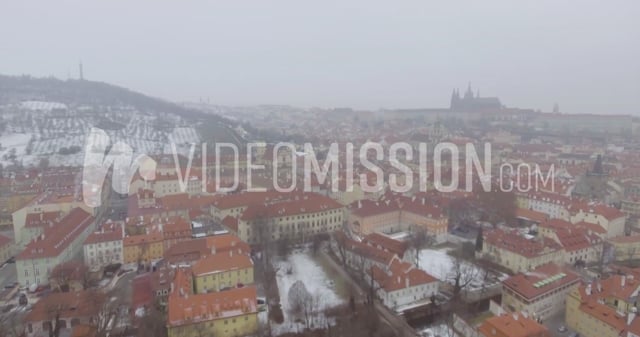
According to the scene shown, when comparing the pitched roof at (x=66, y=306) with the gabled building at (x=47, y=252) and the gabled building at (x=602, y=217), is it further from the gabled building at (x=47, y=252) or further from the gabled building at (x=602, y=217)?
the gabled building at (x=602, y=217)

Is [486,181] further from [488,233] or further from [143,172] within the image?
[143,172]

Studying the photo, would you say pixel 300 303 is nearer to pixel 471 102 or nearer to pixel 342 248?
pixel 342 248

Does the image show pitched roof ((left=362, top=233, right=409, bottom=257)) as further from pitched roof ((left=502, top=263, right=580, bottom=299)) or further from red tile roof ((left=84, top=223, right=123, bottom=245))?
red tile roof ((left=84, top=223, right=123, bottom=245))

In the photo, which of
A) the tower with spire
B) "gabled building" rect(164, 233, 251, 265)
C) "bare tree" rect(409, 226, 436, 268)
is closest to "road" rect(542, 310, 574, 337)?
"bare tree" rect(409, 226, 436, 268)

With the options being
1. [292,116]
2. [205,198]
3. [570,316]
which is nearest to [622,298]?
[570,316]

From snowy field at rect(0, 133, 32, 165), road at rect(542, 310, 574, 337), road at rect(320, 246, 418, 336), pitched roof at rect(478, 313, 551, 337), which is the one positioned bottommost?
road at rect(542, 310, 574, 337)

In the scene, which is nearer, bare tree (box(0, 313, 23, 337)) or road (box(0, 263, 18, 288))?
bare tree (box(0, 313, 23, 337))

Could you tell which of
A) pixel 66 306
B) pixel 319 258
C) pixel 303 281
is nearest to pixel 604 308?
pixel 303 281
